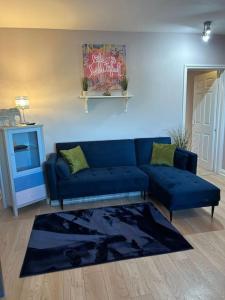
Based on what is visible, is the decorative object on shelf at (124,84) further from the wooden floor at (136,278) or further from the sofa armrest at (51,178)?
the wooden floor at (136,278)

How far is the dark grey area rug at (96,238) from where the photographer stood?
2.14 meters

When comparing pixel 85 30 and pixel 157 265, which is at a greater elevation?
pixel 85 30

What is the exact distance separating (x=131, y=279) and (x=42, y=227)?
1297 mm

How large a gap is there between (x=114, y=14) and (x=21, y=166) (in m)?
2.39

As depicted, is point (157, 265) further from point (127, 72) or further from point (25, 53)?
point (25, 53)

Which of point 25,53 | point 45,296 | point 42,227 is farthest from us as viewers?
point 25,53

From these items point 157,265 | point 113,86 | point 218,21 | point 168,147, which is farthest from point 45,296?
point 218,21

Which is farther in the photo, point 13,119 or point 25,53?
point 25,53

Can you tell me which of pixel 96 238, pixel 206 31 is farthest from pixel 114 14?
pixel 96 238

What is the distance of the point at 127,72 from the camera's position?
151 inches

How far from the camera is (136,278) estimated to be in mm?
1929

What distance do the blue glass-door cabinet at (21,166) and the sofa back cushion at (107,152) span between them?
1.74ft

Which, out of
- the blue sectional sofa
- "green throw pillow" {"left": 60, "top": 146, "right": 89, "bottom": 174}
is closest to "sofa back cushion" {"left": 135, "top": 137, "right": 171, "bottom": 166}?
the blue sectional sofa

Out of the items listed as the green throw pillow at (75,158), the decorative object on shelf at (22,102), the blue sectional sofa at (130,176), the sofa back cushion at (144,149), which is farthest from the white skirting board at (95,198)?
the decorative object on shelf at (22,102)
